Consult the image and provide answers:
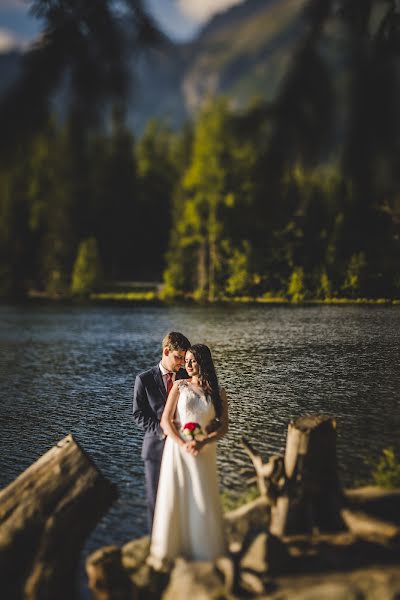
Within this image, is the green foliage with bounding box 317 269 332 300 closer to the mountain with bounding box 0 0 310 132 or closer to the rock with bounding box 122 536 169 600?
the rock with bounding box 122 536 169 600

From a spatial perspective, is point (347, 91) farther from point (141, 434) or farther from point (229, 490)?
point (141, 434)

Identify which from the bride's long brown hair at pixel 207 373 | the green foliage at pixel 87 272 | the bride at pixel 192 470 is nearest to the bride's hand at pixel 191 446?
the bride at pixel 192 470

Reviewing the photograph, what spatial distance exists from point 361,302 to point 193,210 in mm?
23221

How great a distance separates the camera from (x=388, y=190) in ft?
8.20

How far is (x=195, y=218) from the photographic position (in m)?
38.2

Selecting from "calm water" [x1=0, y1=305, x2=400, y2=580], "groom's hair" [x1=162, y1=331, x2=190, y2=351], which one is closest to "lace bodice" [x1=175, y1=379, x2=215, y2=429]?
"groom's hair" [x1=162, y1=331, x2=190, y2=351]

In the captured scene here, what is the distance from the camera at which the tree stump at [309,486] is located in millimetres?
5961

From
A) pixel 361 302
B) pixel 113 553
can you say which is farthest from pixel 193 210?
pixel 113 553

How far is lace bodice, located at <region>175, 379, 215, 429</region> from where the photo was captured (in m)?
5.37

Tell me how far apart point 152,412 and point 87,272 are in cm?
4109

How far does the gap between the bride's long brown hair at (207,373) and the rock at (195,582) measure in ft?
4.24

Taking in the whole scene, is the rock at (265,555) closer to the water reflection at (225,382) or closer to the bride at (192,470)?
the bride at (192,470)

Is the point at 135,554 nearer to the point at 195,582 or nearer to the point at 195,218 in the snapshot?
the point at 195,582

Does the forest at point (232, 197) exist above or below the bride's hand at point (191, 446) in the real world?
above
